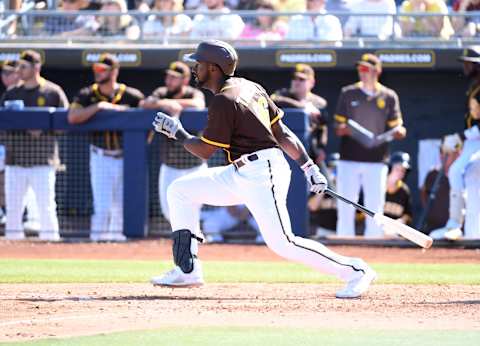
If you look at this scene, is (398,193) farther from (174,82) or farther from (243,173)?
(243,173)

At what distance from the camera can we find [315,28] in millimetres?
12695

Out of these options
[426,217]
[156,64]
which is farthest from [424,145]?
[156,64]

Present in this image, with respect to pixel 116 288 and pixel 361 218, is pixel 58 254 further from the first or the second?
pixel 361 218

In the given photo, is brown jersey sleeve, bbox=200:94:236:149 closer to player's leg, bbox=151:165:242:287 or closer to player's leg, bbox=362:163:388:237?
player's leg, bbox=151:165:242:287

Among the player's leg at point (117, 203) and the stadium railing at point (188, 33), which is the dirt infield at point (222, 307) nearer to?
the player's leg at point (117, 203)

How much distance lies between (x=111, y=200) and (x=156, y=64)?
2.06m

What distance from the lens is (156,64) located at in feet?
42.6

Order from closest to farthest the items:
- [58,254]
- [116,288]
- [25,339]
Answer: [25,339]
[116,288]
[58,254]

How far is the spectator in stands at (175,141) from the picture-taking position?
1155 centimetres

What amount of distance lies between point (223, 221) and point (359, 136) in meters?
1.82

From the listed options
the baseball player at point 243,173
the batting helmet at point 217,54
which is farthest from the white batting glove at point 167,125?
the batting helmet at point 217,54

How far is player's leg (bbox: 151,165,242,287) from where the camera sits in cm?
697

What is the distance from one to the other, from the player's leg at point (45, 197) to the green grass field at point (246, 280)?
1.68 metres

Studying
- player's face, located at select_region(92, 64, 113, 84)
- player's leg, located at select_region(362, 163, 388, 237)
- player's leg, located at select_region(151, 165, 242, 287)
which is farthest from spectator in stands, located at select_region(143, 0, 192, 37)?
player's leg, located at select_region(151, 165, 242, 287)
